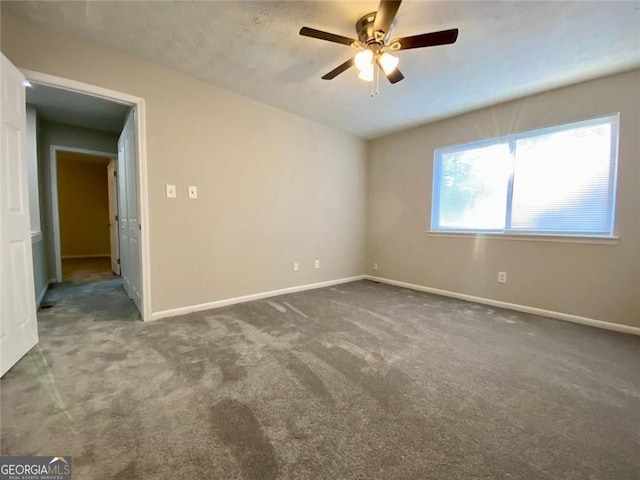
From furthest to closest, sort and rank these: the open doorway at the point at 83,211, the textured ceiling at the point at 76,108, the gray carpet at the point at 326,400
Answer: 1. the open doorway at the point at 83,211
2. the textured ceiling at the point at 76,108
3. the gray carpet at the point at 326,400

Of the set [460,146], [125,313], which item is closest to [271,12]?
[460,146]

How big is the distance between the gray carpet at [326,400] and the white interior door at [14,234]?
7.7 inches

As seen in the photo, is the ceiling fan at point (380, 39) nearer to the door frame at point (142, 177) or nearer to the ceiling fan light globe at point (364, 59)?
the ceiling fan light globe at point (364, 59)

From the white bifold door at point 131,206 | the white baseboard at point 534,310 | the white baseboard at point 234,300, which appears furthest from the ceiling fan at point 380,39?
the white baseboard at point 534,310

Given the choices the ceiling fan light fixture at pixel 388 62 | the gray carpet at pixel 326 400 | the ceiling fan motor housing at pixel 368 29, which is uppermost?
the ceiling fan motor housing at pixel 368 29

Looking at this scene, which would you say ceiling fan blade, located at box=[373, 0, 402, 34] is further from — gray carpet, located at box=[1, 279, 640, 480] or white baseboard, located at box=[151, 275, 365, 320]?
white baseboard, located at box=[151, 275, 365, 320]

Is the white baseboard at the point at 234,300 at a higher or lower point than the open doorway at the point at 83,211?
lower

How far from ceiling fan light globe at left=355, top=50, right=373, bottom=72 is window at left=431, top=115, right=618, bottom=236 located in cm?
223

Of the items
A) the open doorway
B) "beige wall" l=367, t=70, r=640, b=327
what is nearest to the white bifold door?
"beige wall" l=367, t=70, r=640, b=327

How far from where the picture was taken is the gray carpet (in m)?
1.14

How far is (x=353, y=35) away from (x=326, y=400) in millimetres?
2560

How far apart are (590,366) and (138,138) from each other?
4.13m

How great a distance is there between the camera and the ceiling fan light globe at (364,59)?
1928 mm

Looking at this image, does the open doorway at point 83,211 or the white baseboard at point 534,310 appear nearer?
the white baseboard at point 534,310
